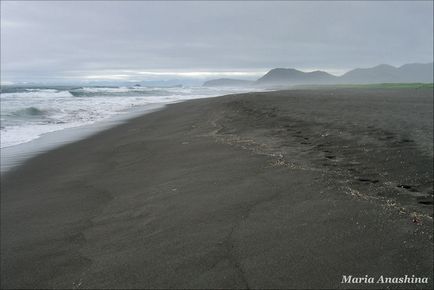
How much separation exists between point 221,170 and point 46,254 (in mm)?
3245

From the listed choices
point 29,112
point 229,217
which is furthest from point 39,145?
point 29,112

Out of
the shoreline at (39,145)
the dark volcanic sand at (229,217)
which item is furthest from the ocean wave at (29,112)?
the dark volcanic sand at (229,217)

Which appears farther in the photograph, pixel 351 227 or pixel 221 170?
pixel 221 170

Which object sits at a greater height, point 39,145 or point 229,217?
point 229,217

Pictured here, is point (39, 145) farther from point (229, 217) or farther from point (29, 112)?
point (29, 112)

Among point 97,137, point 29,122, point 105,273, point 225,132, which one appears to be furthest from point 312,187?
point 29,122

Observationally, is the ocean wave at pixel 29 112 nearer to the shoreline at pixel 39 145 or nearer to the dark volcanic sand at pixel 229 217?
the shoreline at pixel 39 145

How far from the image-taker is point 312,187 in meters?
5.13

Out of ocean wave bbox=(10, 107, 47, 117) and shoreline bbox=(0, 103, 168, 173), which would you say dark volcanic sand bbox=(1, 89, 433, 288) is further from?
ocean wave bbox=(10, 107, 47, 117)

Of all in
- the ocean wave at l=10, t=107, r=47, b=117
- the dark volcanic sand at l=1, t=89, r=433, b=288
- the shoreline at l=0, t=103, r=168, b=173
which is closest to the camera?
the dark volcanic sand at l=1, t=89, r=433, b=288

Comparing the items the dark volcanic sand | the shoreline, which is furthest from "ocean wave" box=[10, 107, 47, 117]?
the dark volcanic sand

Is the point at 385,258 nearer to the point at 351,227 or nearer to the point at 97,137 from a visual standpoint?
the point at 351,227

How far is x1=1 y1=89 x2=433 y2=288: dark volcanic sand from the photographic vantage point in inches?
133

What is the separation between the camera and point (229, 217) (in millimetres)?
4484
